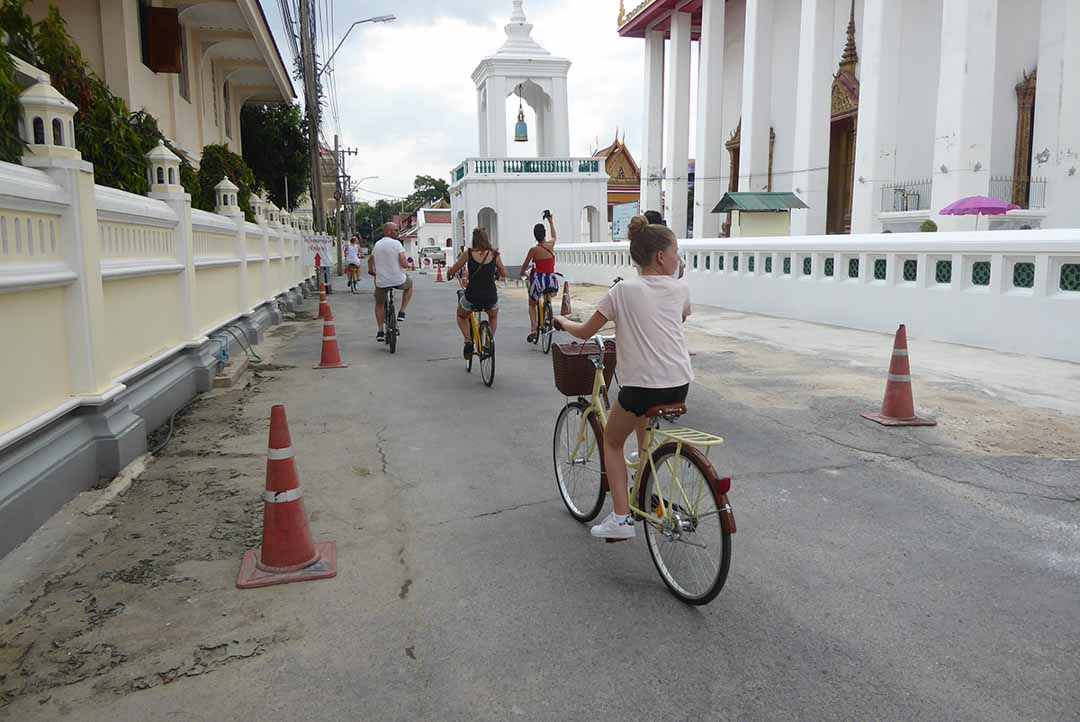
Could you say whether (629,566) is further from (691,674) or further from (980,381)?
(980,381)

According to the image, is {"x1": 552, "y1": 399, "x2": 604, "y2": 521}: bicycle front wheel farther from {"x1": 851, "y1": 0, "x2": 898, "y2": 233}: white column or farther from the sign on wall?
the sign on wall

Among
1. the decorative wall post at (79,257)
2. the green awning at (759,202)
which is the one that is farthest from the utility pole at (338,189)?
the decorative wall post at (79,257)

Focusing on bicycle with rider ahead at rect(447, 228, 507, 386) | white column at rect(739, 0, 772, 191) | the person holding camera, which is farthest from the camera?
white column at rect(739, 0, 772, 191)

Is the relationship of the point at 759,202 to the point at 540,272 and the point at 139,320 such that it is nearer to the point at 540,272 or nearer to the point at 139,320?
the point at 540,272

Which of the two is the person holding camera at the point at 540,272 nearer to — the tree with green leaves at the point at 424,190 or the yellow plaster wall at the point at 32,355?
the yellow plaster wall at the point at 32,355

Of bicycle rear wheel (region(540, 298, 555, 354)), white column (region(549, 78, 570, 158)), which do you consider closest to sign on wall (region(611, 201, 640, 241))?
white column (region(549, 78, 570, 158))

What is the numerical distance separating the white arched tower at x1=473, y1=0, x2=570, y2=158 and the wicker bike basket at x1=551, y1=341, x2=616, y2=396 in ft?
118

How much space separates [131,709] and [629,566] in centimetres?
228

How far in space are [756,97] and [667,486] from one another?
1212 inches

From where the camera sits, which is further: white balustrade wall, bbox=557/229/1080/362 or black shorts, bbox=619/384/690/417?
white balustrade wall, bbox=557/229/1080/362

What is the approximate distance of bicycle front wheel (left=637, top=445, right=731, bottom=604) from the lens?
3494mm

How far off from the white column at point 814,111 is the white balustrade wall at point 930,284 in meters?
12.0

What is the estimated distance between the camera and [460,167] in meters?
40.5

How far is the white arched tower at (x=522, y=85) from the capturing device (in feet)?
126
